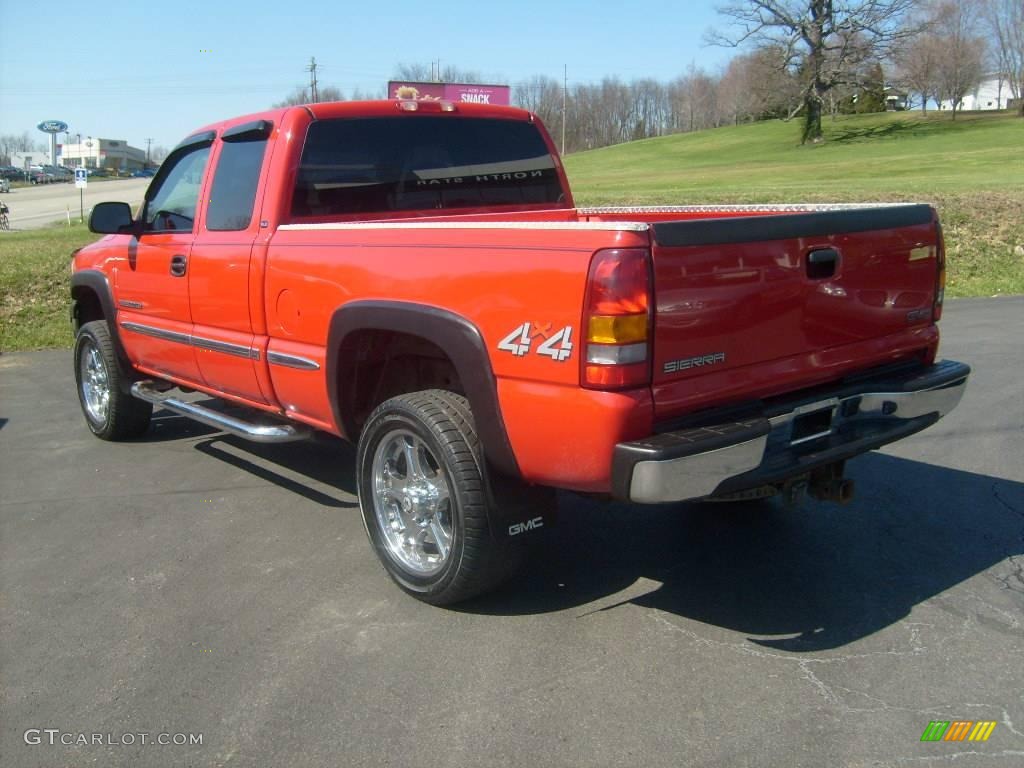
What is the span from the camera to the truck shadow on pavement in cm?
378

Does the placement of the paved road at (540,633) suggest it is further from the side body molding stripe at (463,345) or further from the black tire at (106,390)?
the black tire at (106,390)

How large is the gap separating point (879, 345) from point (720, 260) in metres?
1.09

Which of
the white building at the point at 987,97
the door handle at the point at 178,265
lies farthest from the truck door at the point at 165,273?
the white building at the point at 987,97

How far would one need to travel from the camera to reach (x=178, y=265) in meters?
5.24

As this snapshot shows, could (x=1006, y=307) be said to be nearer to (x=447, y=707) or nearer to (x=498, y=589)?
(x=498, y=589)

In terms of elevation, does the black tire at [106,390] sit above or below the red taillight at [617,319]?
below

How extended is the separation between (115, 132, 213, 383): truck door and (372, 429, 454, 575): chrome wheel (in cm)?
182

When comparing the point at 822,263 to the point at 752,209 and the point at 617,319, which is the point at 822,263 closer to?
the point at 617,319

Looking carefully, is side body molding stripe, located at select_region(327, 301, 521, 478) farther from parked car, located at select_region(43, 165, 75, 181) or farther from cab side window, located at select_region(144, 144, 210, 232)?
parked car, located at select_region(43, 165, 75, 181)

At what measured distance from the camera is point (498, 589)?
405 cm

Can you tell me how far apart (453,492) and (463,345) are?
58 cm

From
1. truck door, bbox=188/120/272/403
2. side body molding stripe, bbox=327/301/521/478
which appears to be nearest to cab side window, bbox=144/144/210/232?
truck door, bbox=188/120/272/403

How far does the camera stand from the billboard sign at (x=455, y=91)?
5637 millimetres

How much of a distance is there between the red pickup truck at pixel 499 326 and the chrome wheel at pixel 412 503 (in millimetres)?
13
